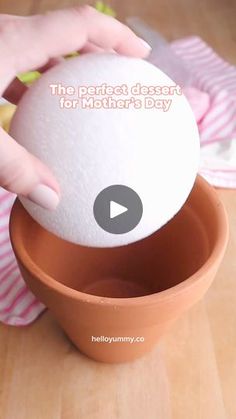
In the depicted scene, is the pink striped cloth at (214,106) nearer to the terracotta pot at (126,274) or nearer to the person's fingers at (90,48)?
the terracotta pot at (126,274)

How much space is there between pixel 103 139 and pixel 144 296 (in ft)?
0.51

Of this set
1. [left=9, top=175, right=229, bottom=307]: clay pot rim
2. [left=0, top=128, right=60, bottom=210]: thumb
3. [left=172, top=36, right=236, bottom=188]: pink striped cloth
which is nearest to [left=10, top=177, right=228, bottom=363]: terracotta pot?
[left=9, top=175, right=229, bottom=307]: clay pot rim

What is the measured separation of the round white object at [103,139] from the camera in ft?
1.45

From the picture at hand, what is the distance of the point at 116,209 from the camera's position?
0.46m

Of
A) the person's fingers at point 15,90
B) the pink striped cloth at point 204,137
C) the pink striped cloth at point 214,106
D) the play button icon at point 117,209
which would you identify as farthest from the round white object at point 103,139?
the pink striped cloth at point 214,106

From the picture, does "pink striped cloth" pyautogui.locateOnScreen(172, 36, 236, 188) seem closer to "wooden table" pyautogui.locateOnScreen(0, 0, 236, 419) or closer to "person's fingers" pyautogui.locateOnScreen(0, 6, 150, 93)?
"wooden table" pyautogui.locateOnScreen(0, 0, 236, 419)

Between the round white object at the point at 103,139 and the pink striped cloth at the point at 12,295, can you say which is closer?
the round white object at the point at 103,139

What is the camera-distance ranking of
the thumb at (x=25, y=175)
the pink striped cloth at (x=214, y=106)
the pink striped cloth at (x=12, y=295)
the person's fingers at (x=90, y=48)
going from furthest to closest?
the pink striped cloth at (x=214, y=106), the pink striped cloth at (x=12, y=295), the person's fingers at (x=90, y=48), the thumb at (x=25, y=175)

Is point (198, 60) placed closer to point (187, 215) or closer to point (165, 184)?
point (187, 215)

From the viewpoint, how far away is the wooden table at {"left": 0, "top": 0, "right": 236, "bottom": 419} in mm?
551

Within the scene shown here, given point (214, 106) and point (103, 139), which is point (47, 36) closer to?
point (103, 139)

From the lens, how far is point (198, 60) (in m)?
1.09

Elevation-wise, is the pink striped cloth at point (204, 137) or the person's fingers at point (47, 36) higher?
the person's fingers at point (47, 36)

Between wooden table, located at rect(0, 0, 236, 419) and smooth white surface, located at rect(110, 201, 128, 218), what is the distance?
214mm
